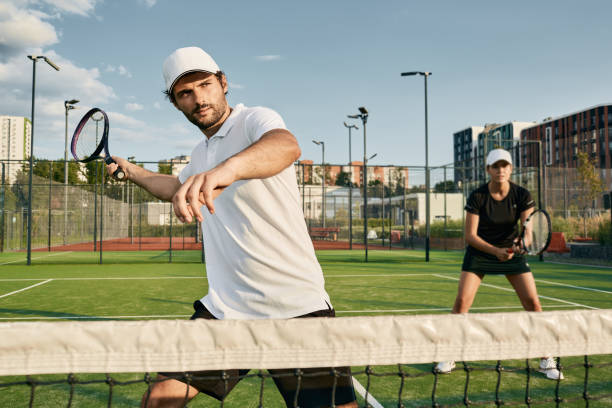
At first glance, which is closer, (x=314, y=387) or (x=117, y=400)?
(x=314, y=387)

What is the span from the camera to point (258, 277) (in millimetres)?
2086

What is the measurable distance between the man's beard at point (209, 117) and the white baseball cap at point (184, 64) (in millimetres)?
140

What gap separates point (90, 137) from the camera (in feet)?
13.0

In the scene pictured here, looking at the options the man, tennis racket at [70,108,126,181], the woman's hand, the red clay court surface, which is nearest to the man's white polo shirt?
the man

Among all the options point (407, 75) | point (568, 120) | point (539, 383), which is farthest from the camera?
point (568, 120)

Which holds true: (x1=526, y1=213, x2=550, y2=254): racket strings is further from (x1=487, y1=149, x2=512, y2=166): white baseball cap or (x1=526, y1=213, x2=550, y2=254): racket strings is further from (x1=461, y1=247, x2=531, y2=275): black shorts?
(x1=487, y1=149, x2=512, y2=166): white baseball cap

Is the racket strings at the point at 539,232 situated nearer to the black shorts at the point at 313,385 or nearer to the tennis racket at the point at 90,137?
the black shorts at the point at 313,385

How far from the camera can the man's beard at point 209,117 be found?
212 centimetres

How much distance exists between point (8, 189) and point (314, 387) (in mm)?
25541

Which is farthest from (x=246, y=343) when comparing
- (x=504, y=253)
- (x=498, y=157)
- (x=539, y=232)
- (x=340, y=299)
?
(x=340, y=299)

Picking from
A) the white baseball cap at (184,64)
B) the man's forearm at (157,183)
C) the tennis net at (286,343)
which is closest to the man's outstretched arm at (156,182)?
the man's forearm at (157,183)

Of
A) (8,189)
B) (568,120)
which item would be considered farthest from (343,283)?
(568,120)

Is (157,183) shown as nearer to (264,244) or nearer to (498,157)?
(264,244)

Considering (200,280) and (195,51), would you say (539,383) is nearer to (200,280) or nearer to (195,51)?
(195,51)
